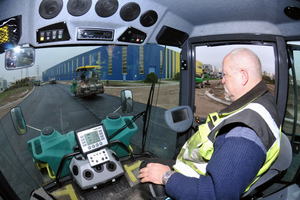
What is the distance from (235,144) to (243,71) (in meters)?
0.44

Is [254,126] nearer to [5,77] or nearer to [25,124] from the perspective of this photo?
[5,77]

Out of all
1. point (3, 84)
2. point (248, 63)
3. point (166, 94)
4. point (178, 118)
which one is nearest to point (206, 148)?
point (248, 63)

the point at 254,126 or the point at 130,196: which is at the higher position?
the point at 254,126

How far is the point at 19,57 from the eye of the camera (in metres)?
1.64

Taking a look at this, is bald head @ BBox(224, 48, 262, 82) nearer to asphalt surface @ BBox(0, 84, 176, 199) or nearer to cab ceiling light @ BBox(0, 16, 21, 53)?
asphalt surface @ BBox(0, 84, 176, 199)

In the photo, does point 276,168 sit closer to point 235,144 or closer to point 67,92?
point 235,144

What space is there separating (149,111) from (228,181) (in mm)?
1552

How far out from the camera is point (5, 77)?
1.59 m

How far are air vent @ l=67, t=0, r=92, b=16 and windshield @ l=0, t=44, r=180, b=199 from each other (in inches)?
14.1

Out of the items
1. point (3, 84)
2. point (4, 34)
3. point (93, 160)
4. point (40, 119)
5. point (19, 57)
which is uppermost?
point (4, 34)

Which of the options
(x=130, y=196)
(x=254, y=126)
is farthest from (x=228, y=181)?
(x=130, y=196)

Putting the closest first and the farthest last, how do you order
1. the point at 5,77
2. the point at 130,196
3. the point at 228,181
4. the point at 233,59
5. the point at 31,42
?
the point at 228,181, the point at 233,59, the point at 5,77, the point at 31,42, the point at 130,196

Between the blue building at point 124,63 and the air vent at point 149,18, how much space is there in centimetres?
32

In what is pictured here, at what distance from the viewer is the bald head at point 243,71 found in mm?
1024
